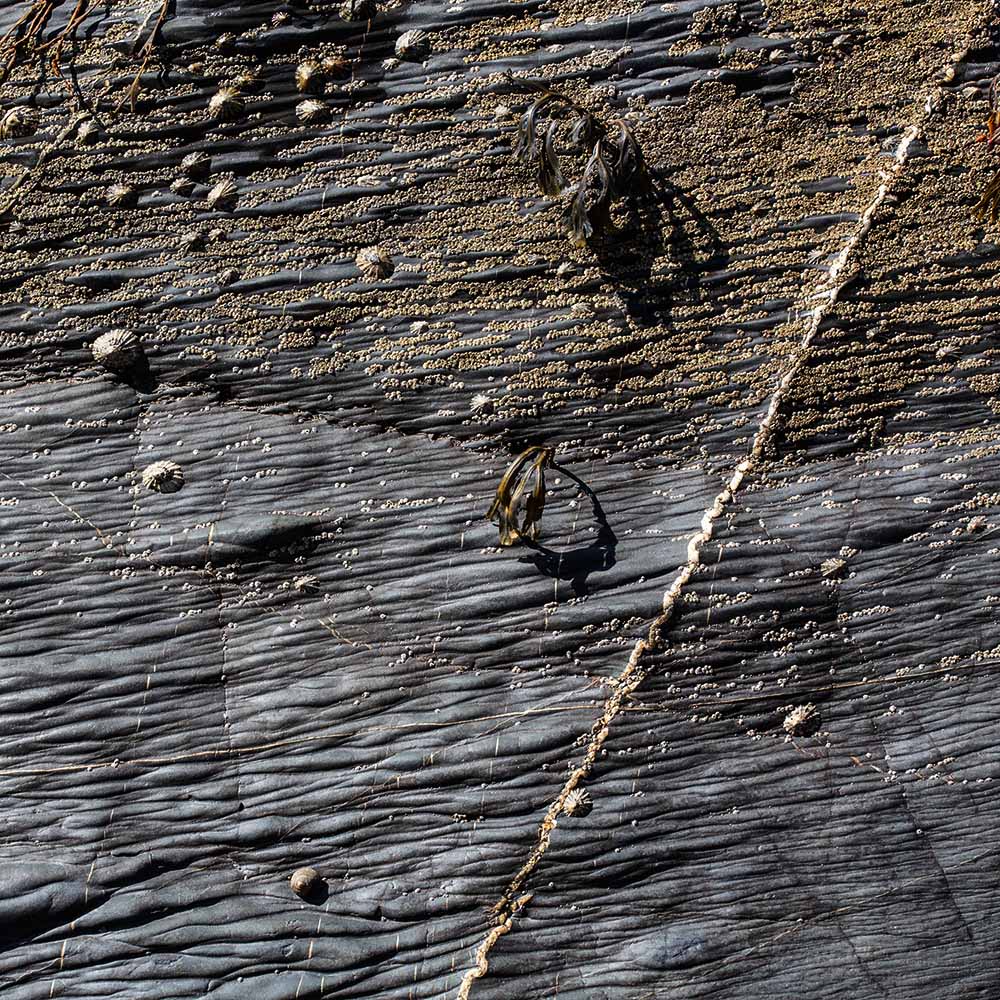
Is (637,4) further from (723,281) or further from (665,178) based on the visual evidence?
(723,281)

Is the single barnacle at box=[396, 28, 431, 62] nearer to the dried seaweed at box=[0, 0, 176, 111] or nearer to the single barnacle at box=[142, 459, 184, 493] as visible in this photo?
the dried seaweed at box=[0, 0, 176, 111]

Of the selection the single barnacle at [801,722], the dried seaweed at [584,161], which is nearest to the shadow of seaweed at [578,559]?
the single barnacle at [801,722]

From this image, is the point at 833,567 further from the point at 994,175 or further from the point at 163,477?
the point at 163,477

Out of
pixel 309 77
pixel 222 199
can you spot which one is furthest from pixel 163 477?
pixel 309 77

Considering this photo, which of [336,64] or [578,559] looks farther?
[336,64]

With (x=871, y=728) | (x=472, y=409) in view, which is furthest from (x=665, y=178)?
(x=871, y=728)

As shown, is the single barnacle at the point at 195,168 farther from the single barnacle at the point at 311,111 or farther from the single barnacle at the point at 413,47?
the single barnacle at the point at 413,47

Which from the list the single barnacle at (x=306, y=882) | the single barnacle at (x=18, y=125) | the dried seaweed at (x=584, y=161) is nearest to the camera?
the single barnacle at (x=306, y=882)
